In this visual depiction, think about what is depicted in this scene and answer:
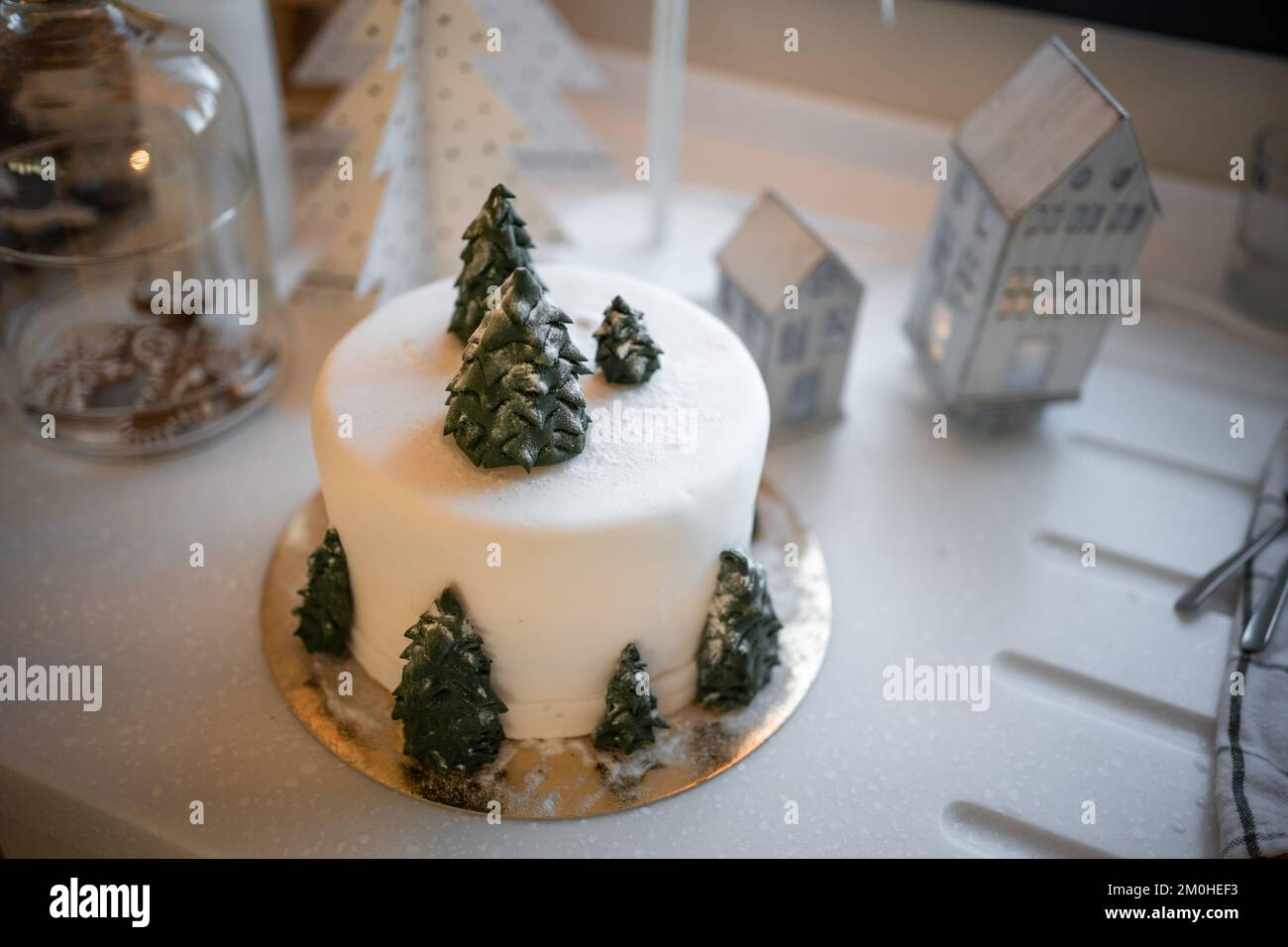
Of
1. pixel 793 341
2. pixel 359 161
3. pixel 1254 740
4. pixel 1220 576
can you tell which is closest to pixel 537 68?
pixel 359 161

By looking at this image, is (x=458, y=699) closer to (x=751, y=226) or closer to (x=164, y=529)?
(x=164, y=529)

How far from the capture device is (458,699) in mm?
1191

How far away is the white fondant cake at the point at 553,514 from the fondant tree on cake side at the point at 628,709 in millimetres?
19

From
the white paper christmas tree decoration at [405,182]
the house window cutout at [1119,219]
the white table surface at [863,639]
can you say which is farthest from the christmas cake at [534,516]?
the house window cutout at [1119,219]

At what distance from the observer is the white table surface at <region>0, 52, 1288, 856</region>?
123 cm

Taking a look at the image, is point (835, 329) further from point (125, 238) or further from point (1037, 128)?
point (125, 238)

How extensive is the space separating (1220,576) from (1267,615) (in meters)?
0.09

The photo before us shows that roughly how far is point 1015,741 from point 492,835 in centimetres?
60

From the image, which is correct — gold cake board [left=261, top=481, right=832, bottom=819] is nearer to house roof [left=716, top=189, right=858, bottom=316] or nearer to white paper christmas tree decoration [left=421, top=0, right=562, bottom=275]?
house roof [left=716, top=189, right=858, bottom=316]

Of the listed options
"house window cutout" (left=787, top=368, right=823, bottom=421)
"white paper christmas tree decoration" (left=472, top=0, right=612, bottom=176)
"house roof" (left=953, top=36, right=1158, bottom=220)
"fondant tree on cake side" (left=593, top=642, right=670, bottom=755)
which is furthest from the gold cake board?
"white paper christmas tree decoration" (left=472, top=0, right=612, bottom=176)

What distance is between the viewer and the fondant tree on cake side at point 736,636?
4.14ft

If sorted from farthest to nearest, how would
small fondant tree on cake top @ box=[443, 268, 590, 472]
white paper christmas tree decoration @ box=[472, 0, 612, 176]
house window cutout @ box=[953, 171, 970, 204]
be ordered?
white paper christmas tree decoration @ box=[472, 0, 612, 176], house window cutout @ box=[953, 171, 970, 204], small fondant tree on cake top @ box=[443, 268, 590, 472]

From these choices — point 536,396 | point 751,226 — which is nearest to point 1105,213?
point 751,226

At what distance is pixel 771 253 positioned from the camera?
5.37 feet
